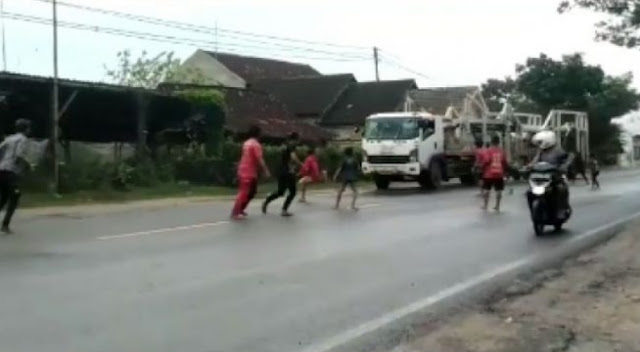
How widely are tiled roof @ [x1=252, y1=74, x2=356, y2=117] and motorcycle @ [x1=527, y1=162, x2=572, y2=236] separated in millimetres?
48857

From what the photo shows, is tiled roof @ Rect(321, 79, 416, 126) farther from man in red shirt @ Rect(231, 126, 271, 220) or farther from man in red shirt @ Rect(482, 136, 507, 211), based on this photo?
man in red shirt @ Rect(231, 126, 271, 220)

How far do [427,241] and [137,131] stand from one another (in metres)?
21.0

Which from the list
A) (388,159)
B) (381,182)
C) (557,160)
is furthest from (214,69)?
(557,160)

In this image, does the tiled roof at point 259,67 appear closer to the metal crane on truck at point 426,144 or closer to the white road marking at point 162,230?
the metal crane on truck at point 426,144

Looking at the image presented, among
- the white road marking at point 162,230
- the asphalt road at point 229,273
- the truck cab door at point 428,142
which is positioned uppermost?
the truck cab door at point 428,142

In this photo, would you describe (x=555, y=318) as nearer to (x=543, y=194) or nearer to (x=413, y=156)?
(x=543, y=194)

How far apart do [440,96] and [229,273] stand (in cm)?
5735

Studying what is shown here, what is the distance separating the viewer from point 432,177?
34.3 m

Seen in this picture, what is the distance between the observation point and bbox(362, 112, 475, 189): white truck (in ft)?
109

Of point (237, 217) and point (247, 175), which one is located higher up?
point (247, 175)

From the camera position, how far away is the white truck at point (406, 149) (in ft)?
109

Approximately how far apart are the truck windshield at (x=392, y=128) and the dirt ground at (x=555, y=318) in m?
22.3

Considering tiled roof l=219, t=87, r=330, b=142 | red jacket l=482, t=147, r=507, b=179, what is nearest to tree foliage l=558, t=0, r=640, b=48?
red jacket l=482, t=147, r=507, b=179

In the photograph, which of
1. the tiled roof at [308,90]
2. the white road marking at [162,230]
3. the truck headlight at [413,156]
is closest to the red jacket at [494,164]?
the white road marking at [162,230]
